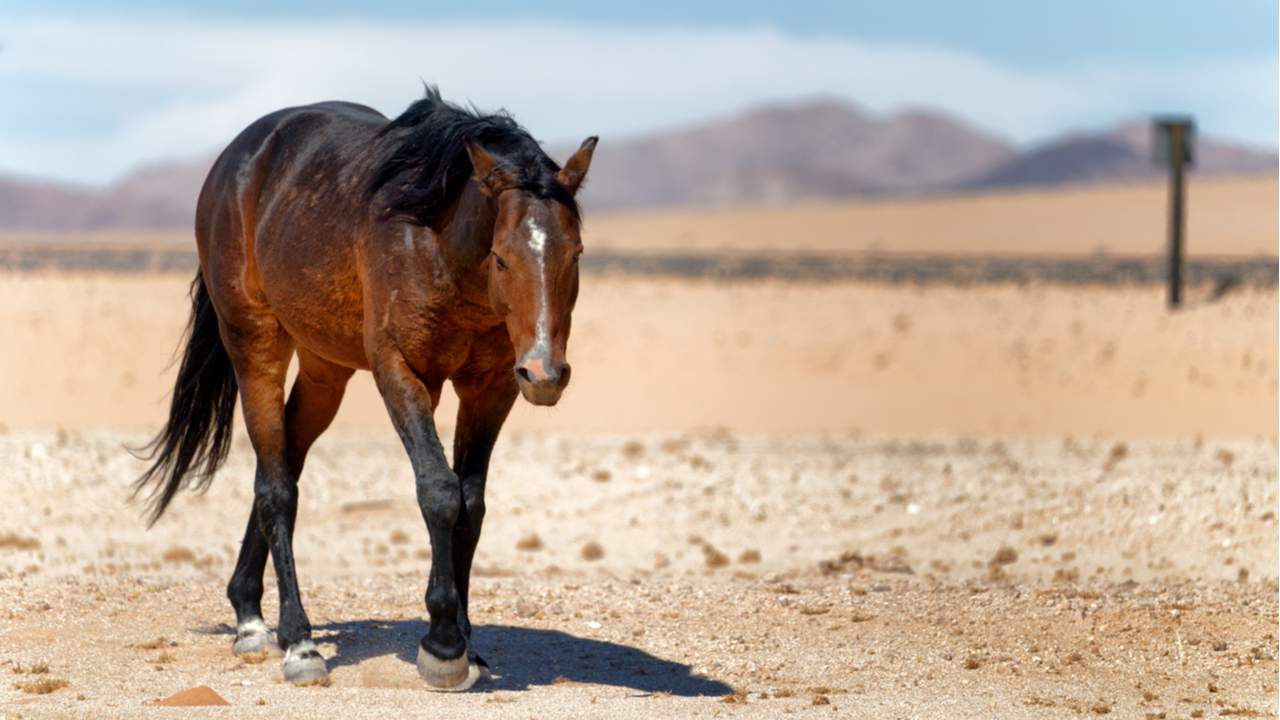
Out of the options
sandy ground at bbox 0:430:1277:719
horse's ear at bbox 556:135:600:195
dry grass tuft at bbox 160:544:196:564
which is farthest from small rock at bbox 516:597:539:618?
dry grass tuft at bbox 160:544:196:564

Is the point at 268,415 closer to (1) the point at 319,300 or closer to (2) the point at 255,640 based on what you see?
(1) the point at 319,300

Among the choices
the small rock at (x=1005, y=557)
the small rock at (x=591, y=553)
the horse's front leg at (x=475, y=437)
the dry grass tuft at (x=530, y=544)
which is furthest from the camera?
the dry grass tuft at (x=530, y=544)

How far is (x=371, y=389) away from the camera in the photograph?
29578 millimetres

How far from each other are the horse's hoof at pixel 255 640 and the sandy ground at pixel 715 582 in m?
0.14

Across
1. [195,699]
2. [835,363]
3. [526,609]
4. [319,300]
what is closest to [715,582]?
[526,609]

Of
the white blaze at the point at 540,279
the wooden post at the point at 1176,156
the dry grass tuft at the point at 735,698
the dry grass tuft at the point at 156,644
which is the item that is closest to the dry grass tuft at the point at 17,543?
the dry grass tuft at the point at 156,644

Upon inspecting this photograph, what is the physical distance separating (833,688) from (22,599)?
5.01m

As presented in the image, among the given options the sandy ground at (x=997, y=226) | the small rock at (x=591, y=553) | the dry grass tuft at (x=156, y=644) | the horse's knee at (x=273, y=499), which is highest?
the sandy ground at (x=997, y=226)

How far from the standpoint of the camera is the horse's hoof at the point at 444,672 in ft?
26.4

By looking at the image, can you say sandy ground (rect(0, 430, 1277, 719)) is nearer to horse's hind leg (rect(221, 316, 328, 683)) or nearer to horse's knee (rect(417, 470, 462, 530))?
horse's hind leg (rect(221, 316, 328, 683))

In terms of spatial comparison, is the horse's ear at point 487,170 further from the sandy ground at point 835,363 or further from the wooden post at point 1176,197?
the wooden post at point 1176,197

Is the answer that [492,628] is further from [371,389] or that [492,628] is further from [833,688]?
[371,389]

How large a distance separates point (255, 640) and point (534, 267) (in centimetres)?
318

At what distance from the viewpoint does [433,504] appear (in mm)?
7797
